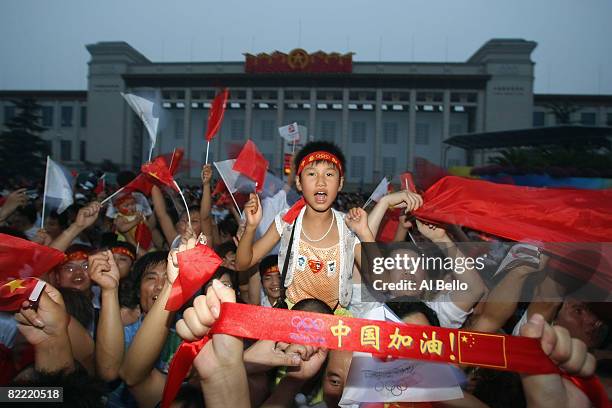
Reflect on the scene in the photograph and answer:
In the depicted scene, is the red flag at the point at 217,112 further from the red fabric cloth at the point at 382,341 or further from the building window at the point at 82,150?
the building window at the point at 82,150

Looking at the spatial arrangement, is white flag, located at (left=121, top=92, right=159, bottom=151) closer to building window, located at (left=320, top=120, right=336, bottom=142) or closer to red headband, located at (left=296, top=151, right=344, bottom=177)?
red headband, located at (left=296, top=151, right=344, bottom=177)

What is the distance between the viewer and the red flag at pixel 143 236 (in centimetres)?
545

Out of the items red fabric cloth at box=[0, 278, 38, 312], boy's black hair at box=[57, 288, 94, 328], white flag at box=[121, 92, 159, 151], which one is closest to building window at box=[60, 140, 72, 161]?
white flag at box=[121, 92, 159, 151]

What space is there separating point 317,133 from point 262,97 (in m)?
6.79

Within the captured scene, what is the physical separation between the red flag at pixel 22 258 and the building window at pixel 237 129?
144 feet

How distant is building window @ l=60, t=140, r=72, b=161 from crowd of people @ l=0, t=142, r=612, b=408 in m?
51.6

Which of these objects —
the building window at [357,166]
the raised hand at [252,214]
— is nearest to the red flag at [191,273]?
the raised hand at [252,214]

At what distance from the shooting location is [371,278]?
2422mm

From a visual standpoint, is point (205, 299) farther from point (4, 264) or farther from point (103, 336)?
point (4, 264)

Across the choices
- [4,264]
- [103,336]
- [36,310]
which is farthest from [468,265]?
[4,264]

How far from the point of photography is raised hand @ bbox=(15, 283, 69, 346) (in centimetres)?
182

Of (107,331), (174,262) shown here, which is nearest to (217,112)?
(107,331)

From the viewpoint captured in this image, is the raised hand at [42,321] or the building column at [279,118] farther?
the building column at [279,118]

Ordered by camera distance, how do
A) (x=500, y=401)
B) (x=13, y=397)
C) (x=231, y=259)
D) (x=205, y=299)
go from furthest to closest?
1. (x=231, y=259)
2. (x=500, y=401)
3. (x=13, y=397)
4. (x=205, y=299)
